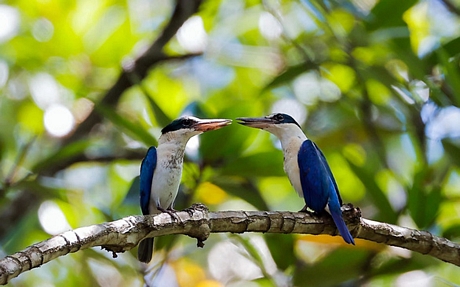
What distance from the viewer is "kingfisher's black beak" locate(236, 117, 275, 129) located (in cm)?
387

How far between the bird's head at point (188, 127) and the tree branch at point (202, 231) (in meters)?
0.84

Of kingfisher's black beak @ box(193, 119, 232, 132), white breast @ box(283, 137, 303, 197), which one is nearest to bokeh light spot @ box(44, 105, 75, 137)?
kingfisher's black beak @ box(193, 119, 232, 132)

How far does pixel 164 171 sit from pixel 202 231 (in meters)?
1.01

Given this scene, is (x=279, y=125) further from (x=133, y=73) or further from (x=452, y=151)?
(x=133, y=73)

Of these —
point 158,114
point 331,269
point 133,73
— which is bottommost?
point 331,269


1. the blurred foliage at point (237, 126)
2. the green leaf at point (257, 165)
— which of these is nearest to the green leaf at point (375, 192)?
the blurred foliage at point (237, 126)

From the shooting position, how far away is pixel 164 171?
387 centimetres

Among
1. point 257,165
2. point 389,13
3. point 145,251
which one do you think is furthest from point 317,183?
point 389,13

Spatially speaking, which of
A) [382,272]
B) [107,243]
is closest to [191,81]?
[382,272]

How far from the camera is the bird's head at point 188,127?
3.91m

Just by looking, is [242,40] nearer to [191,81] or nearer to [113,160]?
[191,81]

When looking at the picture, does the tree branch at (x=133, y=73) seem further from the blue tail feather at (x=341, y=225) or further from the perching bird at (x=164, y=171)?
the blue tail feather at (x=341, y=225)

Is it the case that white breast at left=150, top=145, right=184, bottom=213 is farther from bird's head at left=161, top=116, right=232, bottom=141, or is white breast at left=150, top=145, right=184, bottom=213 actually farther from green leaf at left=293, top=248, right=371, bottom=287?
green leaf at left=293, top=248, right=371, bottom=287

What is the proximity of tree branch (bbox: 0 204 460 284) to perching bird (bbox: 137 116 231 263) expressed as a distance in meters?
0.84
